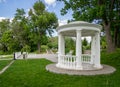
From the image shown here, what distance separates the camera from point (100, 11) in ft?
55.7

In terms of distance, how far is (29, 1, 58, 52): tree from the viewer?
42.1 meters

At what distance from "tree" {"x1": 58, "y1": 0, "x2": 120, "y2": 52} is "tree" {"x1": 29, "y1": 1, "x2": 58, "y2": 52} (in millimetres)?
21028

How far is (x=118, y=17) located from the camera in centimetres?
1906

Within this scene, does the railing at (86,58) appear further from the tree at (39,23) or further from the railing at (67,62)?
the tree at (39,23)

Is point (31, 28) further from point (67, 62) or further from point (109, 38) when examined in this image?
point (67, 62)

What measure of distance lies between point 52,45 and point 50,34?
244 inches

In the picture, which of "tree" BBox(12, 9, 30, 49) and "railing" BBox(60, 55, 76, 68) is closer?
"railing" BBox(60, 55, 76, 68)

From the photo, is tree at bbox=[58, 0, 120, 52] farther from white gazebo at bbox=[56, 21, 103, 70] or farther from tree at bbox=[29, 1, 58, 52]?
tree at bbox=[29, 1, 58, 52]

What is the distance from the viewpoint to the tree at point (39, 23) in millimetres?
42094

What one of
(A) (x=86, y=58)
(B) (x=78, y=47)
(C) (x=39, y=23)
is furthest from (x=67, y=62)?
(C) (x=39, y=23)

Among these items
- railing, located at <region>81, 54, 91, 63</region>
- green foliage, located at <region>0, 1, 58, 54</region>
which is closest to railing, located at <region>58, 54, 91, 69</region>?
railing, located at <region>81, 54, 91, 63</region>

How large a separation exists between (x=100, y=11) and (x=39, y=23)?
26.4 m

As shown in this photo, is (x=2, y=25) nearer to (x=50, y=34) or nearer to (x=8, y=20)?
(x=8, y=20)

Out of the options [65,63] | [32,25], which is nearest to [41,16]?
[32,25]
